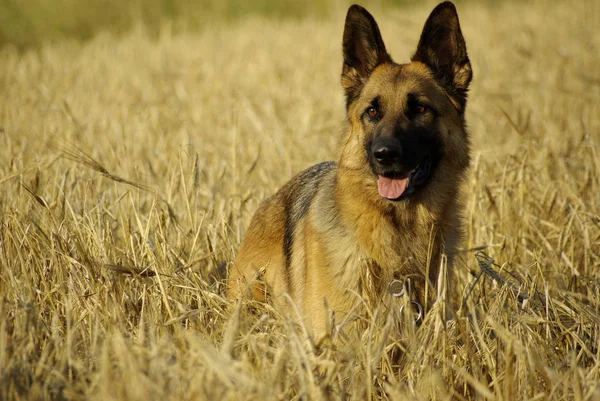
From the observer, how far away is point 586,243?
4855 millimetres

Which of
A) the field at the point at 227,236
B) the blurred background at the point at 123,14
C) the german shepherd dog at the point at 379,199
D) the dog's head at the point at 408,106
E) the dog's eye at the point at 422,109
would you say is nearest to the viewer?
the field at the point at 227,236

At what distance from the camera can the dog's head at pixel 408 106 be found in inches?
156

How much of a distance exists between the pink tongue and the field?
62 cm

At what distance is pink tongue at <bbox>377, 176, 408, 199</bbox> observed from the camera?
155 inches

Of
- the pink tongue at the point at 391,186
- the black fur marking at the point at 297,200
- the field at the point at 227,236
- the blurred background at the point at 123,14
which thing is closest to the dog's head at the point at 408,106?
the pink tongue at the point at 391,186

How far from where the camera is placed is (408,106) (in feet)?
13.8

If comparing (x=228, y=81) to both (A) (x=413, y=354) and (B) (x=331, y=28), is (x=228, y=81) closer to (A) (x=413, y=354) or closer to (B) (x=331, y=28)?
(B) (x=331, y=28)

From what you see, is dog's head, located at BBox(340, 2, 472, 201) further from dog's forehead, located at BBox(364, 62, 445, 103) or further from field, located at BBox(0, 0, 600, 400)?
field, located at BBox(0, 0, 600, 400)

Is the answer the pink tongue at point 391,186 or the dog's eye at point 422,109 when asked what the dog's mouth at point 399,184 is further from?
the dog's eye at point 422,109

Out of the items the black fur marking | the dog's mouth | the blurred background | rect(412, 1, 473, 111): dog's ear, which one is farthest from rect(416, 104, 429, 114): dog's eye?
the blurred background

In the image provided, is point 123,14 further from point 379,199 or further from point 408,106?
point 379,199

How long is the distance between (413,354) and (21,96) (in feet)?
25.5

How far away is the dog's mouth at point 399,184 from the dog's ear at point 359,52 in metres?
0.75

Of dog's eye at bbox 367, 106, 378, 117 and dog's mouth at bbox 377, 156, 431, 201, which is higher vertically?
dog's eye at bbox 367, 106, 378, 117
